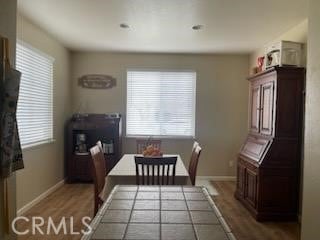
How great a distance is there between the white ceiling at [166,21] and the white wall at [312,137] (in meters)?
0.95

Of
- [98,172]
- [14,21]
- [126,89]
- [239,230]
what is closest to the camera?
[14,21]

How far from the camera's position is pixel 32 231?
10.8ft

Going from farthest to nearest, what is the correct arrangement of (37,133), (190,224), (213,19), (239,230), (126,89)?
(126,89)
(37,133)
(213,19)
(239,230)
(190,224)

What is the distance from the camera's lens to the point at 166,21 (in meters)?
3.81

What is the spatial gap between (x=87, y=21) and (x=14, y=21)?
146 centimetres

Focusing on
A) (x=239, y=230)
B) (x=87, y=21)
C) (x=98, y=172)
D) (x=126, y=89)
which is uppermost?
(x=87, y=21)

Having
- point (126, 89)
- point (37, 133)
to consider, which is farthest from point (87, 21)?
point (126, 89)

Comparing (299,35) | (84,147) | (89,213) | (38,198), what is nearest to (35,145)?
(38,198)

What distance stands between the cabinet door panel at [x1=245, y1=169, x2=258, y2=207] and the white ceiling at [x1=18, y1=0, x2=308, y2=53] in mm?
1980

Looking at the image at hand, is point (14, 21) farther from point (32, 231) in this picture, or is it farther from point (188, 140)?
point (188, 140)

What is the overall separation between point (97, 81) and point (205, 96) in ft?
7.05

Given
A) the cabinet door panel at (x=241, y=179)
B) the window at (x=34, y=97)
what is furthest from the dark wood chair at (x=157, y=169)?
the window at (x=34, y=97)

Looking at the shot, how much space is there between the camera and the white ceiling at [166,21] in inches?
128

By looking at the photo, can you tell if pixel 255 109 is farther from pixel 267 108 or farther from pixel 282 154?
pixel 282 154
